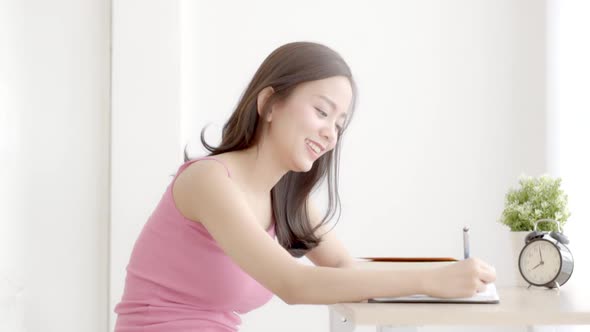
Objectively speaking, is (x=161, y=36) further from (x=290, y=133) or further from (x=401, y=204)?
(x=290, y=133)

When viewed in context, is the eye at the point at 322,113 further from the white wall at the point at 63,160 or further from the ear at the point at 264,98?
the white wall at the point at 63,160

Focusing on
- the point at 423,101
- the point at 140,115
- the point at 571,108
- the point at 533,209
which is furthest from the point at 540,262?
the point at 140,115

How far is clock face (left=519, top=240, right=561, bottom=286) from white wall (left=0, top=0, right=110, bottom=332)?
4.88 ft

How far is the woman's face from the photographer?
1.60m

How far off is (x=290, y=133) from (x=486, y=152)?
1.52m

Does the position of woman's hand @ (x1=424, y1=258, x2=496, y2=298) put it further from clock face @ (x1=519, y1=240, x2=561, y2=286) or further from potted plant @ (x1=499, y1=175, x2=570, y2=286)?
potted plant @ (x1=499, y1=175, x2=570, y2=286)

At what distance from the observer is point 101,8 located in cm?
288

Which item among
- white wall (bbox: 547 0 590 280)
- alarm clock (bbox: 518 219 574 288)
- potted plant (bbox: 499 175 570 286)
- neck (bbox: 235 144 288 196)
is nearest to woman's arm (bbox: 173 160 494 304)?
neck (bbox: 235 144 288 196)

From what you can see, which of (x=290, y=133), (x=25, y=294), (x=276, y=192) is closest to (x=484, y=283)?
(x=290, y=133)

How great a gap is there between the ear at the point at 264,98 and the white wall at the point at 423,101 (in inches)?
48.6

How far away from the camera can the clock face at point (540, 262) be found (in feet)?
Answer: 6.25

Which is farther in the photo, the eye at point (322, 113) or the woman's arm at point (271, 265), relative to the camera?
the eye at point (322, 113)

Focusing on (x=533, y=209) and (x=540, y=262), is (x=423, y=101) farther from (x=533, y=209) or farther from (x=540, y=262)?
(x=540, y=262)

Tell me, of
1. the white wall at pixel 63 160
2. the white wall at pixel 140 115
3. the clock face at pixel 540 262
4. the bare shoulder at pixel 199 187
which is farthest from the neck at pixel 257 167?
the white wall at pixel 63 160
